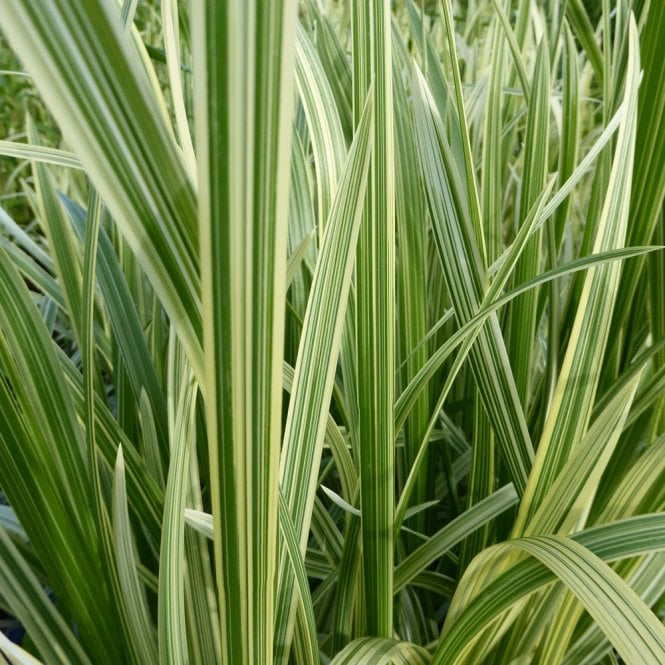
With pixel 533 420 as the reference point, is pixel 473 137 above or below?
above

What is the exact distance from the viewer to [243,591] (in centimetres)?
28

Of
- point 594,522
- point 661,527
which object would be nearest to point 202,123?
point 661,527

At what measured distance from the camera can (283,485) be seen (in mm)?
399

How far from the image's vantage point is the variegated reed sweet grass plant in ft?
0.67

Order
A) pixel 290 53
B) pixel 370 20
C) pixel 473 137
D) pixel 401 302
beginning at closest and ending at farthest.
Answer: pixel 290 53, pixel 370 20, pixel 401 302, pixel 473 137

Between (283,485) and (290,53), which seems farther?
(283,485)

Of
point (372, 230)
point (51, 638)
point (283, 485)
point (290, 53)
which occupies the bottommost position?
point (51, 638)

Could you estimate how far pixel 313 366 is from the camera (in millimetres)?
380

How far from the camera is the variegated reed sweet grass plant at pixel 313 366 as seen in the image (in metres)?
0.20

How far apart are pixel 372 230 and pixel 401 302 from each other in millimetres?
186

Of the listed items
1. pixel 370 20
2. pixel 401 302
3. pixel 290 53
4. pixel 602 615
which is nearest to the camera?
pixel 290 53

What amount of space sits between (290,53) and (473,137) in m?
0.84

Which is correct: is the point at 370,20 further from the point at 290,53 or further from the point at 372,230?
the point at 290,53

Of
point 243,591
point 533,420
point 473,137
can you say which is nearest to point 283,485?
point 243,591
